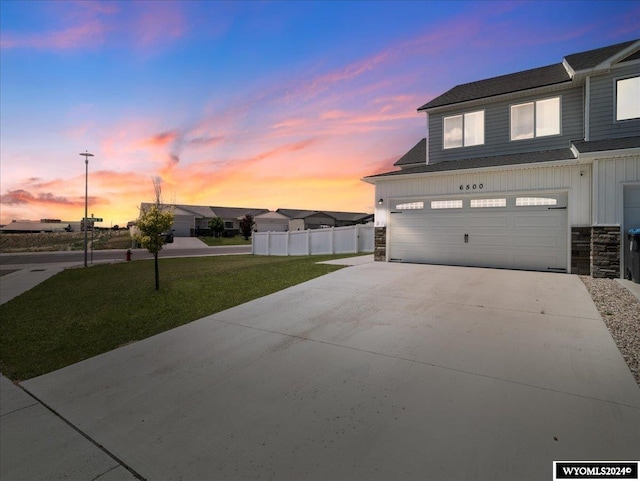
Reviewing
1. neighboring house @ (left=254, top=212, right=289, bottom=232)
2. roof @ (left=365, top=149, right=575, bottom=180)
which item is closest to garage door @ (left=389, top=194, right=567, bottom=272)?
roof @ (left=365, top=149, right=575, bottom=180)

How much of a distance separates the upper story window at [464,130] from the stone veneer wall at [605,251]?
5914 mm

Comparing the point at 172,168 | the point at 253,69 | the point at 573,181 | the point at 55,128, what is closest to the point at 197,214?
the point at 172,168

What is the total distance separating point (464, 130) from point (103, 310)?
47.8ft

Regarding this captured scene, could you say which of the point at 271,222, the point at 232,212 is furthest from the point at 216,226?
the point at 232,212

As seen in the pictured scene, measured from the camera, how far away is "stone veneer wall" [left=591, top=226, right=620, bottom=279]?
29.0ft

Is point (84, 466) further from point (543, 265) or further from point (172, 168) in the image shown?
point (172, 168)

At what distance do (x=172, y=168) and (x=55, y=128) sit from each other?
10.2 m

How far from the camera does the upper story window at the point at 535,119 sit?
11969 mm

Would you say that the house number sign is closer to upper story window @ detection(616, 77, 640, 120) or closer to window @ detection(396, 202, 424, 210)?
window @ detection(396, 202, 424, 210)

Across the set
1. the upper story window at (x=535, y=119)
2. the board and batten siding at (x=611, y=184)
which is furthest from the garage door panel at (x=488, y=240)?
the upper story window at (x=535, y=119)

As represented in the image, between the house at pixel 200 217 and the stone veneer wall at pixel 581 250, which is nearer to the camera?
the stone veneer wall at pixel 581 250

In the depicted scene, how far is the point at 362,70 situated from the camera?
1270cm

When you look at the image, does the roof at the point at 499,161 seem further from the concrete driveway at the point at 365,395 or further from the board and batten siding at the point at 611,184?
the concrete driveway at the point at 365,395

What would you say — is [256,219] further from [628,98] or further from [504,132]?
[628,98]
